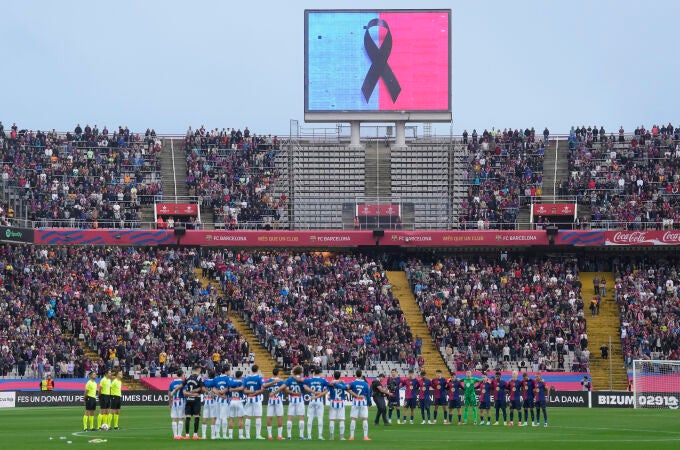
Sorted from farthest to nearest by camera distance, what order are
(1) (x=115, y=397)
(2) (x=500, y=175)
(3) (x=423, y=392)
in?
(2) (x=500, y=175), (3) (x=423, y=392), (1) (x=115, y=397)

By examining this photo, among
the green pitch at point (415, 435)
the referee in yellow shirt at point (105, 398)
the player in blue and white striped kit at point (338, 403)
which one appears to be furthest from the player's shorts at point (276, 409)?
the referee in yellow shirt at point (105, 398)

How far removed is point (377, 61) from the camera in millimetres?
80188

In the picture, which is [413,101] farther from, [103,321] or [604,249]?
[103,321]

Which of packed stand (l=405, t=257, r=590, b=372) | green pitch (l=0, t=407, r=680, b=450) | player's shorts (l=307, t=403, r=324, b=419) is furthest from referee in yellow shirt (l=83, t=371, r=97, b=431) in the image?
packed stand (l=405, t=257, r=590, b=372)

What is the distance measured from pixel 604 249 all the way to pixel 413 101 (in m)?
15.0

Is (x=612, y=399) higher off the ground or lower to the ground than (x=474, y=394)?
lower

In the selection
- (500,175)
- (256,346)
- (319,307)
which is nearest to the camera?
(256,346)

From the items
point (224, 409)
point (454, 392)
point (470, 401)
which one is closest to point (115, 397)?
point (224, 409)

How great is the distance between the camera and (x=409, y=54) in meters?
80.6

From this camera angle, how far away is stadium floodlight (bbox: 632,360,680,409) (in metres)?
58.5

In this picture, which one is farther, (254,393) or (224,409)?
(224,409)

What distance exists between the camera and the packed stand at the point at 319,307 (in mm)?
65500

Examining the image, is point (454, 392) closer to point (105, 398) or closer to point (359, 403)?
point (359, 403)

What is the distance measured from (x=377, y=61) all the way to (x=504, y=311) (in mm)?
19567
